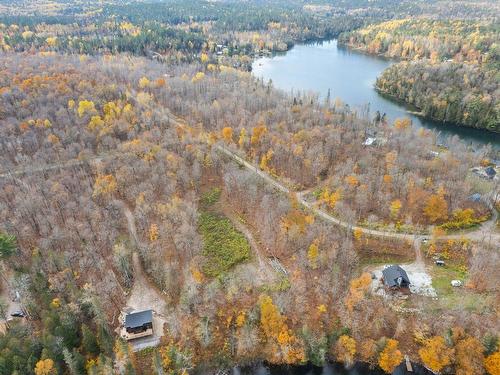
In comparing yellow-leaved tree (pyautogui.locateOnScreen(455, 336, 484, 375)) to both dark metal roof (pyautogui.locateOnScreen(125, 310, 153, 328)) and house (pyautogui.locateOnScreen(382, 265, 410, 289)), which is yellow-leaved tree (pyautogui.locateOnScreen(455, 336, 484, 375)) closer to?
house (pyautogui.locateOnScreen(382, 265, 410, 289))

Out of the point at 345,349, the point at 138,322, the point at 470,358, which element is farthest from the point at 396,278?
the point at 138,322

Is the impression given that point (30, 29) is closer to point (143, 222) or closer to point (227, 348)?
point (143, 222)

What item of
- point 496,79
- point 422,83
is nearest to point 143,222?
point 422,83

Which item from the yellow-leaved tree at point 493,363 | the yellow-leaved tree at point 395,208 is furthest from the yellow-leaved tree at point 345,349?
the yellow-leaved tree at point 395,208

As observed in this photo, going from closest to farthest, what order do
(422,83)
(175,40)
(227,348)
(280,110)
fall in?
(227,348), (280,110), (422,83), (175,40)

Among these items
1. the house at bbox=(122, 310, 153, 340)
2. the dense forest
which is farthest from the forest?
the dense forest

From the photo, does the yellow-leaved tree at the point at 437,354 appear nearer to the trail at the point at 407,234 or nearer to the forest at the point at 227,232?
the forest at the point at 227,232

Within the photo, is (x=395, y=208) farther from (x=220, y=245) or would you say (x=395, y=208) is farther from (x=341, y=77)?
(x=341, y=77)
